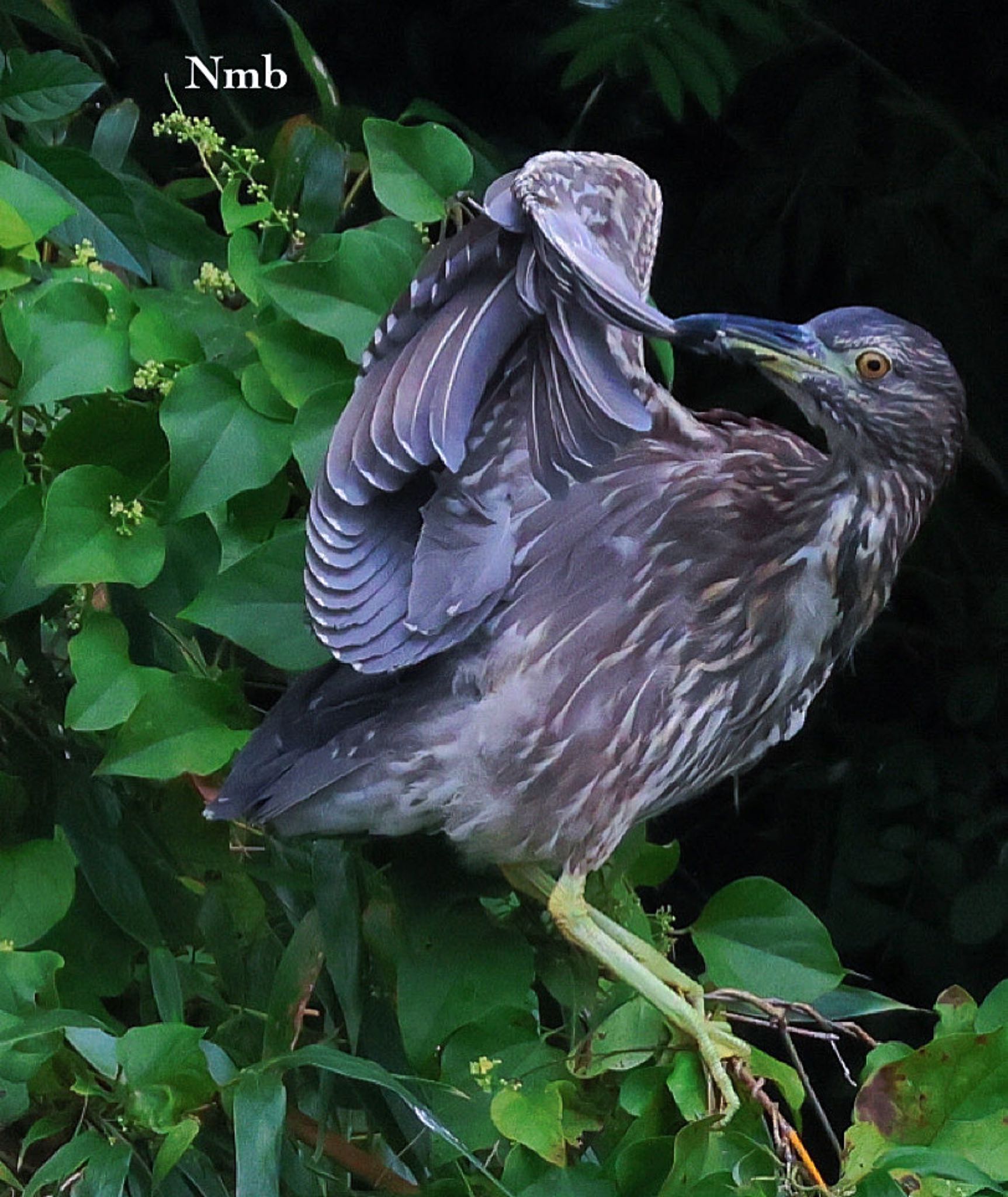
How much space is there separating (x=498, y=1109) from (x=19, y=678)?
30 cm

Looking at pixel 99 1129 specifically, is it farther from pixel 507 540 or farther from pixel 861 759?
pixel 861 759

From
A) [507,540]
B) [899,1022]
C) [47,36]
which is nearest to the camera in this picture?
[507,540]

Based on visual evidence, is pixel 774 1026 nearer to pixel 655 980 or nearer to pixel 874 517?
pixel 655 980

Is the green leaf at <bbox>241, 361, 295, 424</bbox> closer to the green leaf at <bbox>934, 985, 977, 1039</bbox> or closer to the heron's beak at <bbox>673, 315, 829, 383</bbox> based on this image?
the heron's beak at <bbox>673, 315, 829, 383</bbox>

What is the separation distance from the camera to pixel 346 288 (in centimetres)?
64

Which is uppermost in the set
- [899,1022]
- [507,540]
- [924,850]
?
[507,540]

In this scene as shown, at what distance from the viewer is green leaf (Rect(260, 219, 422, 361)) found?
24.8 inches

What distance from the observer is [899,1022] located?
3.69 feet

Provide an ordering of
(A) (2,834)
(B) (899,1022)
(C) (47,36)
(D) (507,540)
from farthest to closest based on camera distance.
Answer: (B) (899,1022)
(C) (47,36)
(A) (2,834)
(D) (507,540)

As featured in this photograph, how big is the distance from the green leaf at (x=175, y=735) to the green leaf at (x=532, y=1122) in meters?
0.16

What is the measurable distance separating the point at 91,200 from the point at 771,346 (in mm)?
361

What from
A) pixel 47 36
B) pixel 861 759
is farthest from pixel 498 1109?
pixel 47 36

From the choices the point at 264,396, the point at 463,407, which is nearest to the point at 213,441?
the point at 264,396

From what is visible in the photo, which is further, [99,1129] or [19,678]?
[19,678]
